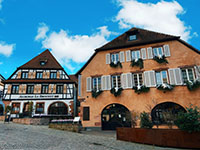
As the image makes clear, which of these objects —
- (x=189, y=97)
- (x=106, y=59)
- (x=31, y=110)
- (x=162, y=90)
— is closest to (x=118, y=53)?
(x=106, y=59)

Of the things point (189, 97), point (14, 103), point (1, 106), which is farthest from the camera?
point (1, 106)

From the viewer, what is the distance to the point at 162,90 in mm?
13156

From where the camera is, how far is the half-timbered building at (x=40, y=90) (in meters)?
23.3

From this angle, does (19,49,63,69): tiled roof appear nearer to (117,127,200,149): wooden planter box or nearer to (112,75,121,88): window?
(112,75,121,88): window

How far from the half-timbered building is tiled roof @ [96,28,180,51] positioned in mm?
10961

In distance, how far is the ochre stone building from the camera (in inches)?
510

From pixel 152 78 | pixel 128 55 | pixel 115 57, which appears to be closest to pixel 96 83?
pixel 115 57

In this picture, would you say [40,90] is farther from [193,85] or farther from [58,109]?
[193,85]

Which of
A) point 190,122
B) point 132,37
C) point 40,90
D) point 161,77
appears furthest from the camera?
point 40,90

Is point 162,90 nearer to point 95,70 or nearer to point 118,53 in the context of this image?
point 118,53

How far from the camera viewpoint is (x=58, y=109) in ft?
77.7

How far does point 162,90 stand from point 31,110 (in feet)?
56.9

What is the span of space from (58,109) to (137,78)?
46.4 feet

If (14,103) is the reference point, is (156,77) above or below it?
above
